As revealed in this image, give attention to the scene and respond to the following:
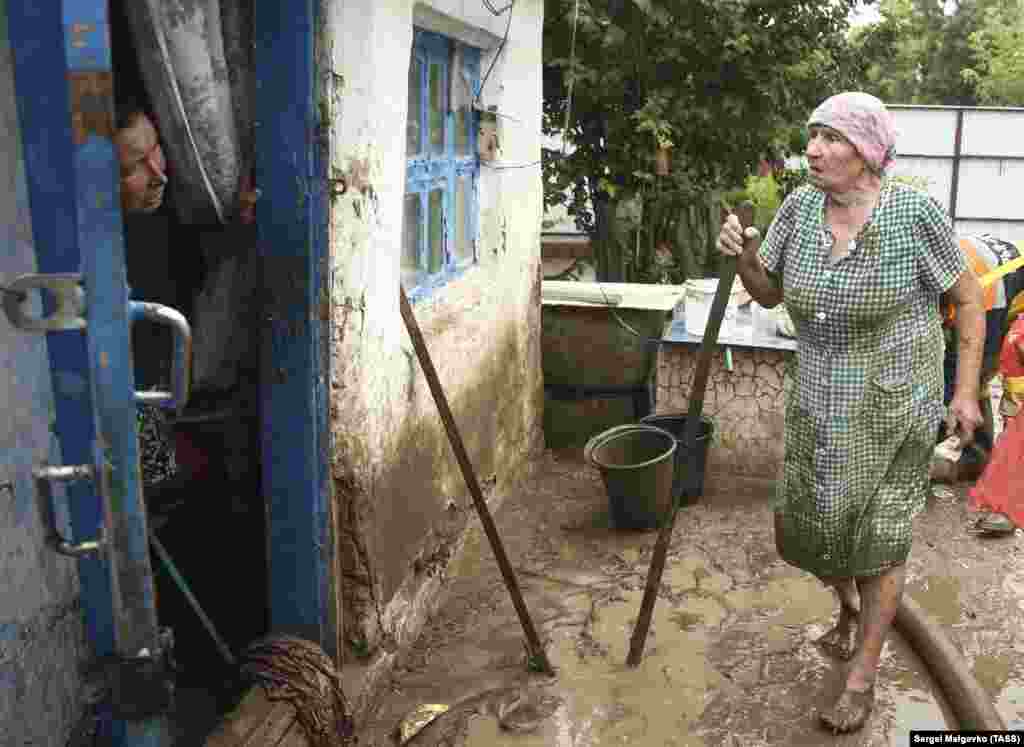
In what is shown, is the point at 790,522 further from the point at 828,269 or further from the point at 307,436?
the point at 307,436

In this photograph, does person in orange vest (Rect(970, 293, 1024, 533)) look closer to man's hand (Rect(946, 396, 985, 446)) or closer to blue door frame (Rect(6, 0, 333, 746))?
man's hand (Rect(946, 396, 985, 446))

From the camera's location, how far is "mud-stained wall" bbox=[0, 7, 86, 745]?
211 cm

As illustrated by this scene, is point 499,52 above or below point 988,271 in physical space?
above

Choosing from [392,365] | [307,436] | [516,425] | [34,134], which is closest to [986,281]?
[516,425]

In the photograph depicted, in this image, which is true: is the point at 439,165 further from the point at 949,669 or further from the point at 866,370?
the point at 949,669

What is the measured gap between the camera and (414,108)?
14.3 ft

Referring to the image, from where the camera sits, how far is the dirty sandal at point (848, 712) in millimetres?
3520

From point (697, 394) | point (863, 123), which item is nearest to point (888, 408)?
point (697, 394)

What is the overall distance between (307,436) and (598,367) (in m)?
3.83

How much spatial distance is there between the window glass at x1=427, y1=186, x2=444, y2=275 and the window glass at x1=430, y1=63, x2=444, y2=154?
21 centimetres

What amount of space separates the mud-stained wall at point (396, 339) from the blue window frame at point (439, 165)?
0.30ft

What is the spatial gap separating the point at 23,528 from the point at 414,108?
2.69 m

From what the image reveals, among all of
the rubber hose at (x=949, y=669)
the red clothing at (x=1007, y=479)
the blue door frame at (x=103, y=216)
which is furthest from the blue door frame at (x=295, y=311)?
the red clothing at (x=1007, y=479)

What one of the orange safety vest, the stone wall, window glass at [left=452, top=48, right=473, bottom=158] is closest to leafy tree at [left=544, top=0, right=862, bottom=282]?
the stone wall
